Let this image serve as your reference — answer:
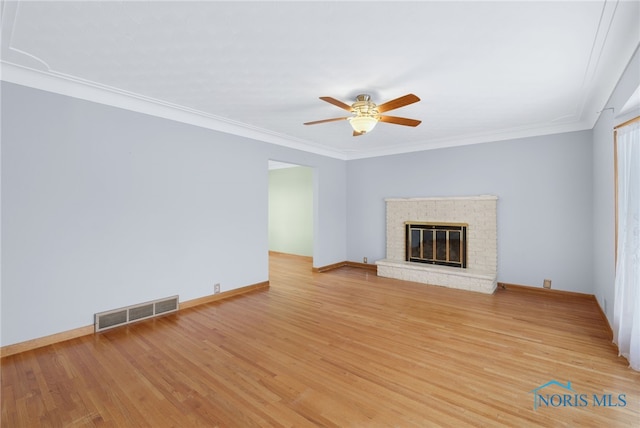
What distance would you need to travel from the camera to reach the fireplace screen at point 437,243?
5152 millimetres

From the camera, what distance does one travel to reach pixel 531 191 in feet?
14.9

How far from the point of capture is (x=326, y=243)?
20.3 ft

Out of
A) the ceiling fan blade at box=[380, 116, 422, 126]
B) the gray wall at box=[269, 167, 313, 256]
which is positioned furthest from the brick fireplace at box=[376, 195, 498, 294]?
the gray wall at box=[269, 167, 313, 256]

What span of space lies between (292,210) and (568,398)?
6.69m

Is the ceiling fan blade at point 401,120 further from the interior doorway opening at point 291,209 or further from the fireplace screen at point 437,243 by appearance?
the interior doorway opening at point 291,209

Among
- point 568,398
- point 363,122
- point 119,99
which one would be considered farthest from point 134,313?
point 568,398

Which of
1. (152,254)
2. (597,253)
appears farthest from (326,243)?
(597,253)

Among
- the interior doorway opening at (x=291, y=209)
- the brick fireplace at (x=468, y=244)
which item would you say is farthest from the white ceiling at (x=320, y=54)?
the interior doorway opening at (x=291, y=209)

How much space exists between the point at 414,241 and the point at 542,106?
117 inches

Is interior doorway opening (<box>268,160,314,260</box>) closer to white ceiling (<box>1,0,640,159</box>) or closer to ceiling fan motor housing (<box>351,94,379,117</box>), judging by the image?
white ceiling (<box>1,0,640,159</box>)

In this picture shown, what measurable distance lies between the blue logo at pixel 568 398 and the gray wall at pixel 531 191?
9.35 feet

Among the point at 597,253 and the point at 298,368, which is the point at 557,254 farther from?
the point at 298,368

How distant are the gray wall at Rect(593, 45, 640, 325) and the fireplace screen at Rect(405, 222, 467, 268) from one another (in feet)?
5.66

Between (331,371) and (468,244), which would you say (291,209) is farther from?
(331,371)
